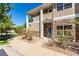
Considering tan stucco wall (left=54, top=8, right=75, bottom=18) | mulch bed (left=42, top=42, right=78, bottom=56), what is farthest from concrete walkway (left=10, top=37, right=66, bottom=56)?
tan stucco wall (left=54, top=8, right=75, bottom=18)

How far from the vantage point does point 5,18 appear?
1045 cm

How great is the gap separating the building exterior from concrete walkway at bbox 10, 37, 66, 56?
1.43 m

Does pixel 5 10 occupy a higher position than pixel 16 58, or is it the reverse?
pixel 5 10

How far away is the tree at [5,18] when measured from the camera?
33.0ft

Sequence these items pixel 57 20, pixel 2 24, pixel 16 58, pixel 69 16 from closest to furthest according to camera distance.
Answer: pixel 16 58, pixel 2 24, pixel 69 16, pixel 57 20

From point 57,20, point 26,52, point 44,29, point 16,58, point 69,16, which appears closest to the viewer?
point 16,58

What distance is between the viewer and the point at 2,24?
1025 cm

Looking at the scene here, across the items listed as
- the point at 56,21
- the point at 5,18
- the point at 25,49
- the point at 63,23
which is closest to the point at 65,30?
the point at 63,23

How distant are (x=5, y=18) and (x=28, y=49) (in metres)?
2.65

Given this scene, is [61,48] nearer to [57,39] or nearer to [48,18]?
[57,39]

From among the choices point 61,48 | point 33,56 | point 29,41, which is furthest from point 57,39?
point 33,56

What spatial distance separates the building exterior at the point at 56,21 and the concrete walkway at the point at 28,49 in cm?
143

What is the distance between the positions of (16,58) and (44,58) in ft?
4.79

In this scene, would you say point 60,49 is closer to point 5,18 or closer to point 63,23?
point 63,23
